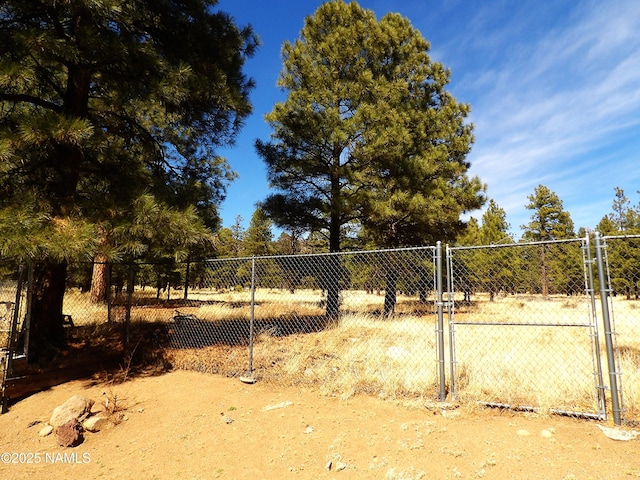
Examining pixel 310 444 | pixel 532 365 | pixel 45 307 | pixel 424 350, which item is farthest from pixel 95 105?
pixel 532 365

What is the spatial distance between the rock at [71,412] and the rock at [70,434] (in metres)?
0.08

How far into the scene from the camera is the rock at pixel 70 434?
3.79m

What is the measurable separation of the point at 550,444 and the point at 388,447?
1.42 metres

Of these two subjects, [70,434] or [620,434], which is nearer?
[620,434]

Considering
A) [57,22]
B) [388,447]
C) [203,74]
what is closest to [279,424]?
[388,447]

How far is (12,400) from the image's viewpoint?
4.99 m

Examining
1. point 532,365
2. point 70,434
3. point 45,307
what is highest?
point 45,307

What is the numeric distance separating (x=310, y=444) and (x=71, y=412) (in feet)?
8.93

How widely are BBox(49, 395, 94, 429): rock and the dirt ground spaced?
0.17 metres

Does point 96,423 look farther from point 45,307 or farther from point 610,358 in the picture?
point 610,358

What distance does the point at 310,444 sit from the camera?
354cm

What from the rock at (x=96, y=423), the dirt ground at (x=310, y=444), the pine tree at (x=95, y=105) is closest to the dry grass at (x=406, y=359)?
the dirt ground at (x=310, y=444)

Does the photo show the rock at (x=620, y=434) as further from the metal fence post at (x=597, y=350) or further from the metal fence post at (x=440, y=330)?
the metal fence post at (x=440, y=330)

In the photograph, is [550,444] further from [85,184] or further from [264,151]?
[264,151]
